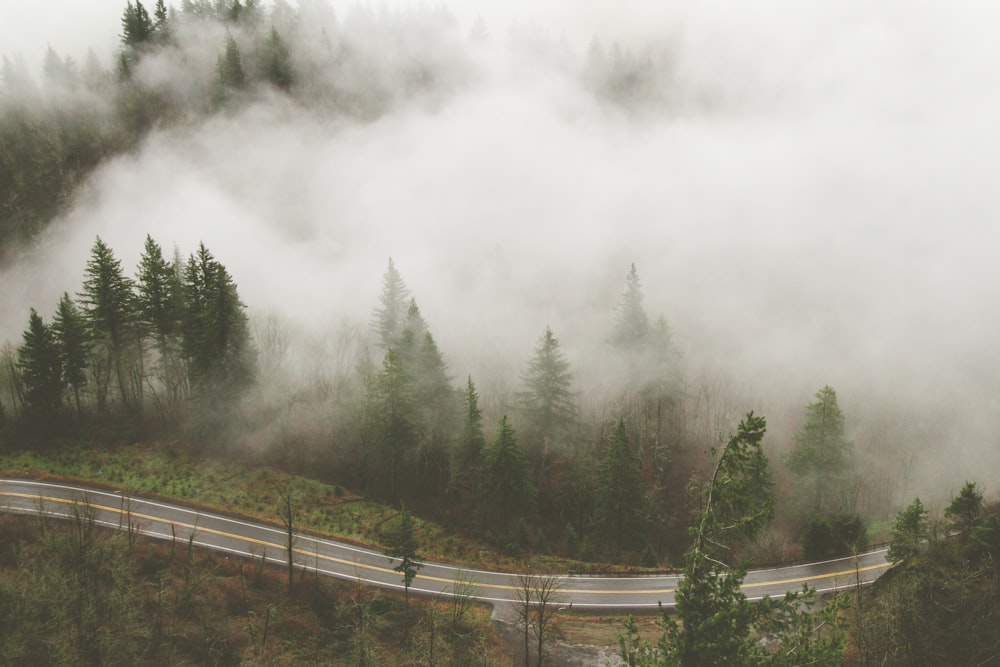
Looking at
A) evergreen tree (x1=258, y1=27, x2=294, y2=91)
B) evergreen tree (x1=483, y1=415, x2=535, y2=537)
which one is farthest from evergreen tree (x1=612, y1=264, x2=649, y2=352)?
evergreen tree (x1=258, y1=27, x2=294, y2=91)

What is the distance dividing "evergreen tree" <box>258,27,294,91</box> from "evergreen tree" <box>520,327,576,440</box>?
245 feet

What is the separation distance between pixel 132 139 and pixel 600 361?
83508mm

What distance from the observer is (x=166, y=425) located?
201 feet

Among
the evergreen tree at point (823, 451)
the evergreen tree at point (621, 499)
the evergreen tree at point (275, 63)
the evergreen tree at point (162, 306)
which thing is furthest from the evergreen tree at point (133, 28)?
the evergreen tree at point (823, 451)

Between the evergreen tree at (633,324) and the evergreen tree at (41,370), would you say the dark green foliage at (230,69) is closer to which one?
the evergreen tree at (41,370)

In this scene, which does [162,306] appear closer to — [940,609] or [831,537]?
[831,537]

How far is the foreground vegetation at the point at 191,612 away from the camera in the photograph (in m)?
28.5

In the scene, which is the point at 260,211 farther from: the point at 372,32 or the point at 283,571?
the point at 283,571

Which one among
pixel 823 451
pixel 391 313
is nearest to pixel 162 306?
pixel 391 313

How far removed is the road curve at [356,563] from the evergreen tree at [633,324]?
100 feet

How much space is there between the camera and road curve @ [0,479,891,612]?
43344 millimetres

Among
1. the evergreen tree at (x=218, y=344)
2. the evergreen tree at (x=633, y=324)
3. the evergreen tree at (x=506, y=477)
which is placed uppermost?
the evergreen tree at (x=633, y=324)

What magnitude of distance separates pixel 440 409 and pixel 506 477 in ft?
38.5

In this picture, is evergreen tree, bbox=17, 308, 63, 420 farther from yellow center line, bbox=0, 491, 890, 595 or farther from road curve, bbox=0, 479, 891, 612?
yellow center line, bbox=0, 491, 890, 595
